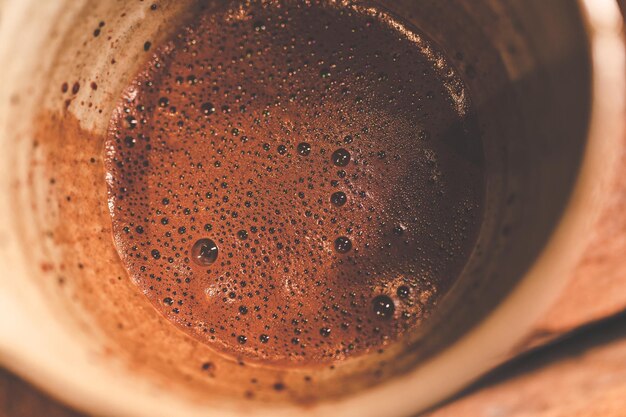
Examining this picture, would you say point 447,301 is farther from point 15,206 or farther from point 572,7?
point 15,206

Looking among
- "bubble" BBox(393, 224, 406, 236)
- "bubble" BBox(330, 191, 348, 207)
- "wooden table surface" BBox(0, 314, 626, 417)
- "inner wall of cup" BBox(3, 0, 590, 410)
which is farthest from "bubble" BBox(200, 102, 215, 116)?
"wooden table surface" BBox(0, 314, 626, 417)

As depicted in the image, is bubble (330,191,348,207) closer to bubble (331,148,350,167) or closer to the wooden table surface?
bubble (331,148,350,167)

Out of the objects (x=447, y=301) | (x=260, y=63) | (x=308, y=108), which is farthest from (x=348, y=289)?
(x=260, y=63)

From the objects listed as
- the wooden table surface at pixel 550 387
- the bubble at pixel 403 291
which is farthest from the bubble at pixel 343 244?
the wooden table surface at pixel 550 387

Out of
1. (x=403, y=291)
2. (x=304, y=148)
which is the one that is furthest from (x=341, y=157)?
(x=403, y=291)

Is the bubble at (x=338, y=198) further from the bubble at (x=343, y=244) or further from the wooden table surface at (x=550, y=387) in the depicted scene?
the wooden table surface at (x=550, y=387)

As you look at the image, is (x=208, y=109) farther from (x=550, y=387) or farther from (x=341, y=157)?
(x=550, y=387)

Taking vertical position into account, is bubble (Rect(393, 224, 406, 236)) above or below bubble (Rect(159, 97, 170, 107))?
below
